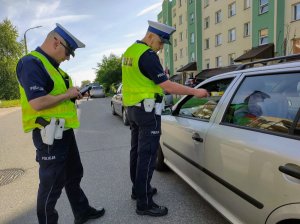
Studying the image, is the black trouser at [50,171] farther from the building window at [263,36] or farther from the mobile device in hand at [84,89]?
the building window at [263,36]

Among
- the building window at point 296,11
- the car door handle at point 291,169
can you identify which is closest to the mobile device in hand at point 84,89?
the car door handle at point 291,169

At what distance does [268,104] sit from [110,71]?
5817 centimetres

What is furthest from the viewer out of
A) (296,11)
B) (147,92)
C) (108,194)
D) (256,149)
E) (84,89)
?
(296,11)

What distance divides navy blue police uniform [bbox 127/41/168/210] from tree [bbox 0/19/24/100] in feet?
134

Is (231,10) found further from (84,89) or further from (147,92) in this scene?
(84,89)

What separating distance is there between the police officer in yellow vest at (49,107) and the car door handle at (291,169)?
1.69 m

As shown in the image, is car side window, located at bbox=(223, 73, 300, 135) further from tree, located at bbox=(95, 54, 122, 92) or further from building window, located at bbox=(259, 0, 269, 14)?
tree, located at bbox=(95, 54, 122, 92)

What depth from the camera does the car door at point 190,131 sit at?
9.54 feet

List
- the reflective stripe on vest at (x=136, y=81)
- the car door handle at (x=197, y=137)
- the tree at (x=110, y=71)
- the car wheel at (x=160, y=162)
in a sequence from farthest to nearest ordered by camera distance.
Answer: the tree at (x=110, y=71) → the car wheel at (x=160, y=162) → the reflective stripe on vest at (x=136, y=81) → the car door handle at (x=197, y=137)

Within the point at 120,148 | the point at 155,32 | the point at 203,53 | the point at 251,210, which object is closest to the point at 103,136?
the point at 120,148

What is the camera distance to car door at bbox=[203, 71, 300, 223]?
6.02 ft

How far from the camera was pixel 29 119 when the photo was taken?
93.2 inches

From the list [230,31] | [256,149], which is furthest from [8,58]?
[256,149]

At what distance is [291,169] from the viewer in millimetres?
1718
